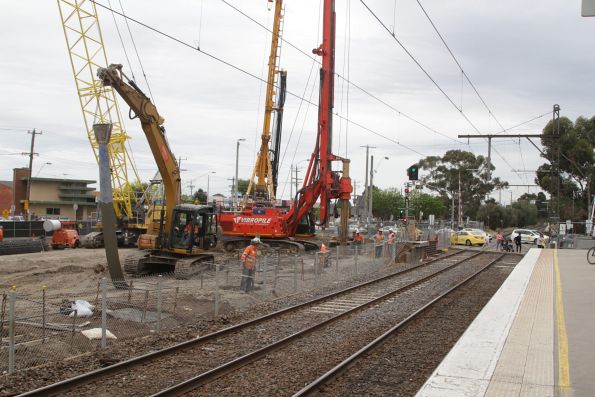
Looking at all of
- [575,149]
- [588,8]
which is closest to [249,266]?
[588,8]

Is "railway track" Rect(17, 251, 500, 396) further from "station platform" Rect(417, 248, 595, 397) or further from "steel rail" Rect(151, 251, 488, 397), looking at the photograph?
"station platform" Rect(417, 248, 595, 397)

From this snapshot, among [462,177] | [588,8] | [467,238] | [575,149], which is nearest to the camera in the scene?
[588,8]

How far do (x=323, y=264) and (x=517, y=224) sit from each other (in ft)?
365

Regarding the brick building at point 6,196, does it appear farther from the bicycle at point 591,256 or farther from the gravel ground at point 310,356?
the gravel ground at point 310,356

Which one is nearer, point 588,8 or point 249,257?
point 588,8

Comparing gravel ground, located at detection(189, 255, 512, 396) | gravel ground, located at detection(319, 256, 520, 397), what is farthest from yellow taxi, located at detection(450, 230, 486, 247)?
gravel ground, located at detection(189, 255, 512, 396)

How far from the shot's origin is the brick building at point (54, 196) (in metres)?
85.2

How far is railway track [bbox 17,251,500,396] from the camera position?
838cm

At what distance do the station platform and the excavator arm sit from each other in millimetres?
14286

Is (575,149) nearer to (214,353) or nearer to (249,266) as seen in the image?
(249,266)

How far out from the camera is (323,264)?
82.4 feet

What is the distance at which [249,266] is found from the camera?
17.8 meters

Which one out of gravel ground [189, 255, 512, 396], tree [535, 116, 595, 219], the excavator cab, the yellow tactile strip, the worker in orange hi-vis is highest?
tree [535, 116, 595, 219]

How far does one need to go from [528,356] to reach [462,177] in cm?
10429
